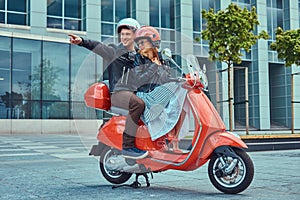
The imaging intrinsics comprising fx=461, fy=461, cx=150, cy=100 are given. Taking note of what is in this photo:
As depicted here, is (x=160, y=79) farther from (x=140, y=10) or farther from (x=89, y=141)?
(x=140, y=10)

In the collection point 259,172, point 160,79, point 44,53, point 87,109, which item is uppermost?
point 44,53

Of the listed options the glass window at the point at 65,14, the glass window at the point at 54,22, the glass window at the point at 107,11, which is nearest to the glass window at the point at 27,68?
the glass window at the point at 54,22

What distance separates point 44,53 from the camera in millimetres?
25156

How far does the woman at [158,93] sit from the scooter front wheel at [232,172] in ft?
1.52

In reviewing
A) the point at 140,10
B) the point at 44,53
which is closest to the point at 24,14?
the point at 44,53

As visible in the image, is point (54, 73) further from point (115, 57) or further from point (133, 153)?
point (133, 153)

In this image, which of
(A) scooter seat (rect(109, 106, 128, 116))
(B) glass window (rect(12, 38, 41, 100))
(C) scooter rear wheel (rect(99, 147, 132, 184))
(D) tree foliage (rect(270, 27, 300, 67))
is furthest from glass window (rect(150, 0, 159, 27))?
(A) scooter seat (rect(109, 106, 128, 116))

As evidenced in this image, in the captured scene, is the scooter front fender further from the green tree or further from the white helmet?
the green tree

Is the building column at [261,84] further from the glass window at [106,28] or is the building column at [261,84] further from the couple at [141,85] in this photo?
the couple at [141,85]

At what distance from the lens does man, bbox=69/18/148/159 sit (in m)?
4.65

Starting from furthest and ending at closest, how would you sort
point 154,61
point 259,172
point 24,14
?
point 24,14
point 259,172
point 154,61

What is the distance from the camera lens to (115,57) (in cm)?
476

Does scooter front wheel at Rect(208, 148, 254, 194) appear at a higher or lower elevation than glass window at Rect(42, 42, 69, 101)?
lower

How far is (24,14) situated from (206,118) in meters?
22.3
